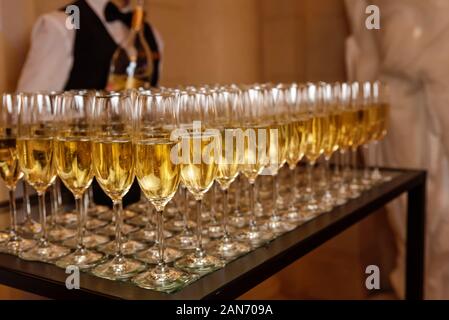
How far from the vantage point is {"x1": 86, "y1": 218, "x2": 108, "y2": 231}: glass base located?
130cm

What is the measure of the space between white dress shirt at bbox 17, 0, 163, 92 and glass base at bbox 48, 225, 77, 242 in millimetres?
616

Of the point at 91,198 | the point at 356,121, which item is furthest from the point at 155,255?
the point at 356,121

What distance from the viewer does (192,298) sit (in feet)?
2.88

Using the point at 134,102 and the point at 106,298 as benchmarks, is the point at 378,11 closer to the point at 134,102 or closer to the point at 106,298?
the point at 134,102

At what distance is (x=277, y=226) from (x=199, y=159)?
37 centimetres

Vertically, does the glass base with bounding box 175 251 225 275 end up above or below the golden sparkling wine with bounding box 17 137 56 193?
below

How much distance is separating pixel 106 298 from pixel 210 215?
0.50m

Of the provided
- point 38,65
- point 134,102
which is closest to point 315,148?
point 134,102

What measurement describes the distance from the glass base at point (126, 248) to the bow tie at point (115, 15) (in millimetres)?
1072

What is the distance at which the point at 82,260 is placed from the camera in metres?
1.05

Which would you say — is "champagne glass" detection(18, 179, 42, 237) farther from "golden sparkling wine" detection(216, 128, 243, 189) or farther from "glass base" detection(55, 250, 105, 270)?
"golden sparkling wine" detection(216, 128, 243, 189)

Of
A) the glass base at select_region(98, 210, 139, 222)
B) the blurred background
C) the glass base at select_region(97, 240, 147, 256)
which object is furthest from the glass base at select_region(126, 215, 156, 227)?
the blurred background

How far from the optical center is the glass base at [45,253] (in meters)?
1.09

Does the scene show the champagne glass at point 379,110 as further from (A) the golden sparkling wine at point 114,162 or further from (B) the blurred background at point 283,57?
(B) the blurred background at point 283,57
